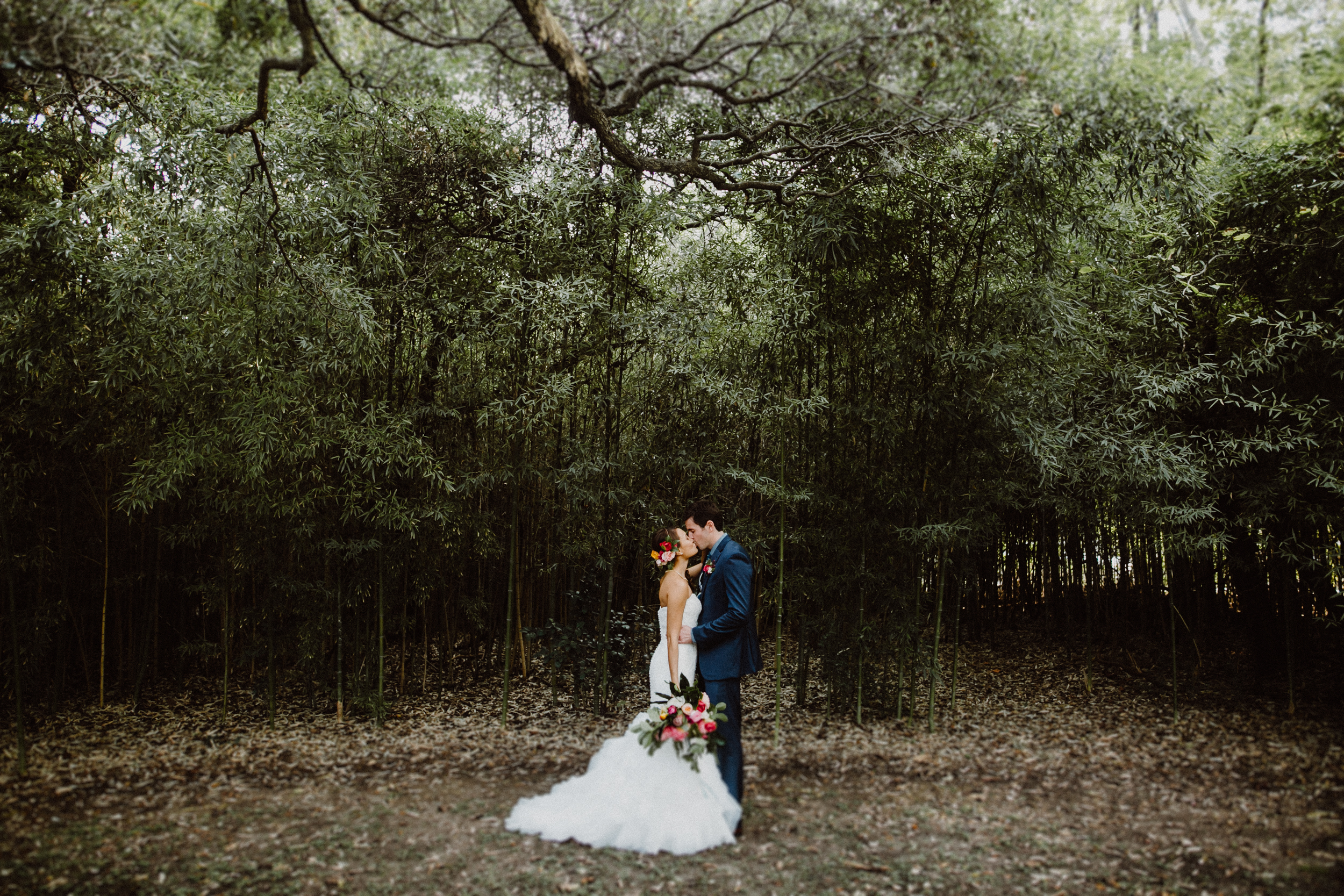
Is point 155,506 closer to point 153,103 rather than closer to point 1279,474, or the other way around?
point 153,103

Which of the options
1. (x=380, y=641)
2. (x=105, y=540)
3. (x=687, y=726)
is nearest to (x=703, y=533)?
(x=687, y=726)

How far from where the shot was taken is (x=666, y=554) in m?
3.29

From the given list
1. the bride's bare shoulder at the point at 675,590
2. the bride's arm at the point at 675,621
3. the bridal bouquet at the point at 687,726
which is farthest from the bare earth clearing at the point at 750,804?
the bride's bare shoulder at the point at 675,590

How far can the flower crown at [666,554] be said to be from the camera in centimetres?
328

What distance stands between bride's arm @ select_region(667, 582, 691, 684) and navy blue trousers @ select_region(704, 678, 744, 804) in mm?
149

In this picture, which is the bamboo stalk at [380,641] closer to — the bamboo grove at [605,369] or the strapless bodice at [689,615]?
the bamboo grove at [605,369]

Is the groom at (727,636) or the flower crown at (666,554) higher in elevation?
the flower crown at (666,554)

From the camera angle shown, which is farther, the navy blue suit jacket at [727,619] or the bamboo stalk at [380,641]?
the bamboo stalk at [380,641]

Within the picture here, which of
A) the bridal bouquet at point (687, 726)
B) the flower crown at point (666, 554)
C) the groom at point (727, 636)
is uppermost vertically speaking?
the flower crown at point (666, 554)

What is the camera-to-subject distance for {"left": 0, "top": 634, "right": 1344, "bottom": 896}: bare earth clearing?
2.69 meters

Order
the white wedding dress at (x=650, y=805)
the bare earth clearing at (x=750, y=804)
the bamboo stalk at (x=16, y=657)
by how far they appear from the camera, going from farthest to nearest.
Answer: the bamboo stalk at (x=16, y=657), the white wedding dress at (x=650, y=805), the bare earth clearing at (x=750, y=804)

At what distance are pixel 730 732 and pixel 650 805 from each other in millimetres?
425

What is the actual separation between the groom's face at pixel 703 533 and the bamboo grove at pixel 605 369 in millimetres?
1042

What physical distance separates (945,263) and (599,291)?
2.11 meters
